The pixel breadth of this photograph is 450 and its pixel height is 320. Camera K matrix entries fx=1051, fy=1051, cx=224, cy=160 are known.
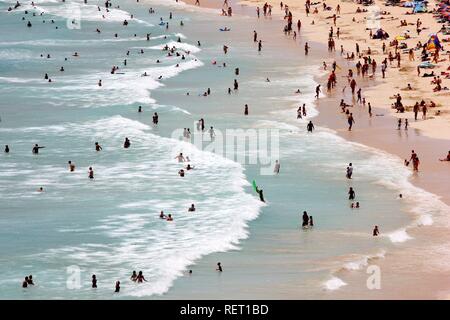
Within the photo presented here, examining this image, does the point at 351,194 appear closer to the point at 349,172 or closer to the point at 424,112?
the point at 349,172

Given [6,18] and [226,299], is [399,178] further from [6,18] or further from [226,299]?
[6,18]

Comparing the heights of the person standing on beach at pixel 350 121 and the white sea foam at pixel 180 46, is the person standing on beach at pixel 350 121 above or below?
above

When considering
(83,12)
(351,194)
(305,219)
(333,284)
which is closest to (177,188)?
(351,194)

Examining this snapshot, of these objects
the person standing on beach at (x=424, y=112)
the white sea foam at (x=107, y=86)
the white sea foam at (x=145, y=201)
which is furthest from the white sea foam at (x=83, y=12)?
the person standing on beach at (x=424, y=112)

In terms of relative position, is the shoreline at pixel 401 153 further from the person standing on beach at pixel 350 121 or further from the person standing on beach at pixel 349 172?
the person standing on beach at pixel 349 172

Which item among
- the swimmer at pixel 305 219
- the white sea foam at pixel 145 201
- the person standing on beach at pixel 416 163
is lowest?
the white sea foam at pixel 145 201

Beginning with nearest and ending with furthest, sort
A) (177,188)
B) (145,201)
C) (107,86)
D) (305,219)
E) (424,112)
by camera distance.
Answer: (305,219) → (145,201) → (177,188) → (424,112) → (107,86)

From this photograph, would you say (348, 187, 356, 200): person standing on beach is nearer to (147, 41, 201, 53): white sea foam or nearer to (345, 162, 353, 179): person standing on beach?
(345, 162, 353, 179): person standing on beach
